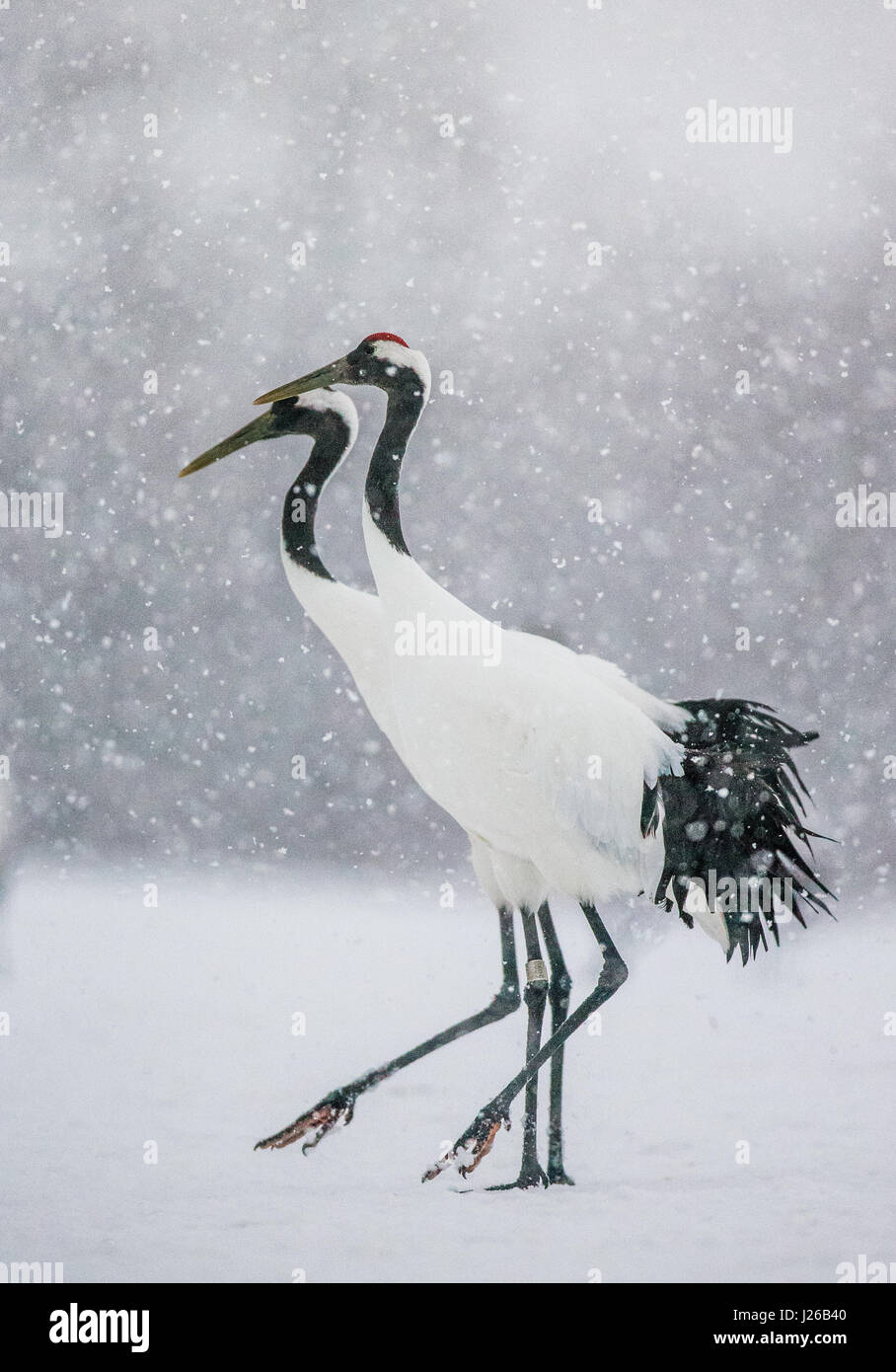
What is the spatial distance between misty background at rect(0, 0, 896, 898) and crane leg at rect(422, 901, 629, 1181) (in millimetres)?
526

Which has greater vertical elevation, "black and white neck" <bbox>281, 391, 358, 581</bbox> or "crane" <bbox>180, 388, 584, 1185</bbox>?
"black and white neck" <bbox>281, 391, 358, 581</bbox>

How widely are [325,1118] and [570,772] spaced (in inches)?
33.9

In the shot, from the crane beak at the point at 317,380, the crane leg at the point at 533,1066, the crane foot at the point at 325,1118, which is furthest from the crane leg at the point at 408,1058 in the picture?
the crane beak at the point at 317,380

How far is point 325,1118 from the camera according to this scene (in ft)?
7.88

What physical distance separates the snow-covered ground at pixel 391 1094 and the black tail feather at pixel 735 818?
19cm

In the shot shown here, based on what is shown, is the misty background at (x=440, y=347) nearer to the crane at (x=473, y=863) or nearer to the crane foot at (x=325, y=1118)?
the crane at (x=473, y=863)

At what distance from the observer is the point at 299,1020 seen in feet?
8.36

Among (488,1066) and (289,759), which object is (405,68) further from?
(488,1066)

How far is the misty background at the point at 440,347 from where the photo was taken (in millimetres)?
2605

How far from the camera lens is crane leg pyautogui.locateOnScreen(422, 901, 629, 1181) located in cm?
229

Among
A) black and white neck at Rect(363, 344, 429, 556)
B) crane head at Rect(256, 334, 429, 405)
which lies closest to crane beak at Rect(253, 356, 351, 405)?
crane head at Rect(256, 334, 429, 405)

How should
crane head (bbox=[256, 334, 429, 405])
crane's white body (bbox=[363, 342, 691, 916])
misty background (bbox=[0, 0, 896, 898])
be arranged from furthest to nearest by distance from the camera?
misty background (bbox=[0, 0, 896, 898])
crane head (bbox=[256, 334, 429, 405])
crane's white body (bbox=[363, 342, 691, 916])

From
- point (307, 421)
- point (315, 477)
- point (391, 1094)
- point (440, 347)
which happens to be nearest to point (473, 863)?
point (391, 1094)

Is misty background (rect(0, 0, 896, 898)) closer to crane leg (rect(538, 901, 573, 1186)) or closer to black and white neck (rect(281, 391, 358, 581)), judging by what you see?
black and white neck (rect(281, 391, 358, 581))
